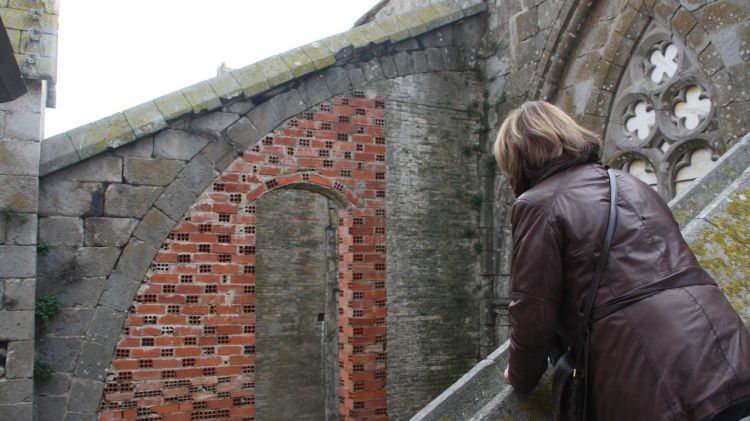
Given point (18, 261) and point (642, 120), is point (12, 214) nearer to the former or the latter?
point (18, 261)

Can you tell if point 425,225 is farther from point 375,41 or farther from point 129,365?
point 129,365

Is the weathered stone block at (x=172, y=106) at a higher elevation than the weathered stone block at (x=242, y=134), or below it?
higher

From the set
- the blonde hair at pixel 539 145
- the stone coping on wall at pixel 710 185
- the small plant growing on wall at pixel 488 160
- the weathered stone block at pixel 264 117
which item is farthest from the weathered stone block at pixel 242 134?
the blonde hair at pixel 539 145

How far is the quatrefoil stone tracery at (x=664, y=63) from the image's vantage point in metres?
5.92

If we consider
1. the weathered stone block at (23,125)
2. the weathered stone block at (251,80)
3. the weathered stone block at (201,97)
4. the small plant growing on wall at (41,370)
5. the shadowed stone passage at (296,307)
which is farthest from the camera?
the shadowed stone passage at (296,307)

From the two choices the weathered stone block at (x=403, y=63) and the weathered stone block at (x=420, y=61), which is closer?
the weathered stone block at (x=403, y=63)

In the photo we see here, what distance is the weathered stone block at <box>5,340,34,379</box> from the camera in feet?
17.1

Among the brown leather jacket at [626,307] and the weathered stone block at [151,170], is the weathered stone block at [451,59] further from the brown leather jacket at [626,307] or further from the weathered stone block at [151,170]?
the brown leather jacket at [626,307]

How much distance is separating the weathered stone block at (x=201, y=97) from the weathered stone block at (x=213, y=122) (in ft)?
0.35

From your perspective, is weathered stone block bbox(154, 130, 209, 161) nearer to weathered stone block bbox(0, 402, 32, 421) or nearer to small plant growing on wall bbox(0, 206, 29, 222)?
small plant growing on wall bbox(0, 206, 29, 222)

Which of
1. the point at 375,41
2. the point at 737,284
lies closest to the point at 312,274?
the point at 375,41

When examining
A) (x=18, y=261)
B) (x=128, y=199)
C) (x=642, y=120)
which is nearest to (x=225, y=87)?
(x=128, y=199)

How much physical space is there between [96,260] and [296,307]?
7.21m

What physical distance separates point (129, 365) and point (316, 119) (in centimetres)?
286
